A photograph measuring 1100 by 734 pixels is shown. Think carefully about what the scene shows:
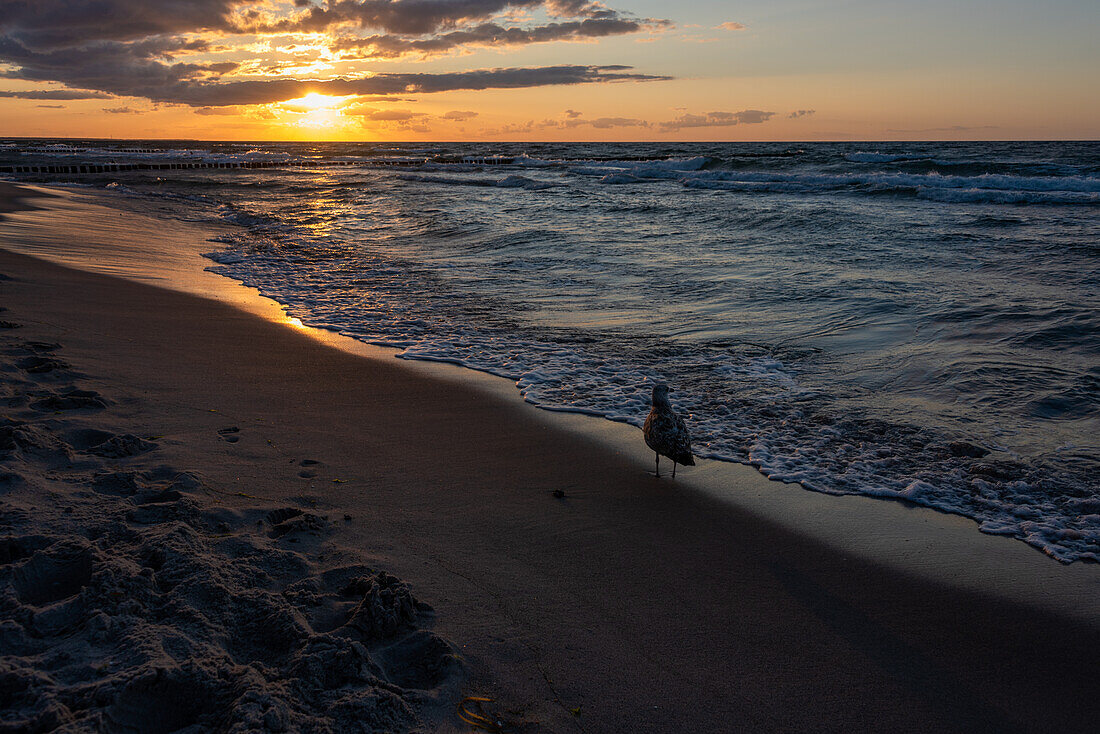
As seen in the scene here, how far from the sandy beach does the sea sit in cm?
68

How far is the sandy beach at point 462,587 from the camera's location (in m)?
2.19

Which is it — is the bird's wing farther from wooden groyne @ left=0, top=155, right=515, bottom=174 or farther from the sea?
wooden groyne @ left=0, top=155, right=515, bottom=174

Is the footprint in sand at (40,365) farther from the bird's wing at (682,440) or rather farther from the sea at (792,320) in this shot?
the bird's wing at (682,440)

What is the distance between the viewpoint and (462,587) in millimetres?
2914

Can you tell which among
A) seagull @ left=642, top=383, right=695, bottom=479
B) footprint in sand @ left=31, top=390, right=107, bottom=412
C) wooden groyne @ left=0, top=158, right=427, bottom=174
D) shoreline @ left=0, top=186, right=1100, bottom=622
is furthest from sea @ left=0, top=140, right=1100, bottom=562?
wooden groyne @ left=0, top=158, right=427, bottom=174

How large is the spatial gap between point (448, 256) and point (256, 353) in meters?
6.98

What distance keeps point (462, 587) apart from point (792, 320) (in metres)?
6.18

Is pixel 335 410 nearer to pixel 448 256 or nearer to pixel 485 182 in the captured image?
pixel 448 256

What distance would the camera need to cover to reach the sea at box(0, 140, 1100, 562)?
4.54m

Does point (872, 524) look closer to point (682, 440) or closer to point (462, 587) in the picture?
point (682, 440)

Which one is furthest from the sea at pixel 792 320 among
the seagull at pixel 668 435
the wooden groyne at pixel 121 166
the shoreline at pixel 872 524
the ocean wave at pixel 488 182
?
the wooden groyne at pixel 121 166

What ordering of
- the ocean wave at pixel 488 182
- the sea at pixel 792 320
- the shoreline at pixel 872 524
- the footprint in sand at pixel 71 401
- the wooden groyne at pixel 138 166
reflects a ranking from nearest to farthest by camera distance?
the shoreline at pixel 872 524 → the footprint in sand at pixel 71 401 → the sea at pixel 792 320 → the ocean wave at pixel 488 182 → the wooden groyne at pixel 138 166

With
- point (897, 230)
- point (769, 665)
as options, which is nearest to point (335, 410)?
point (769, 665)

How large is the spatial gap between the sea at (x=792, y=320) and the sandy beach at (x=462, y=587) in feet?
2.24
